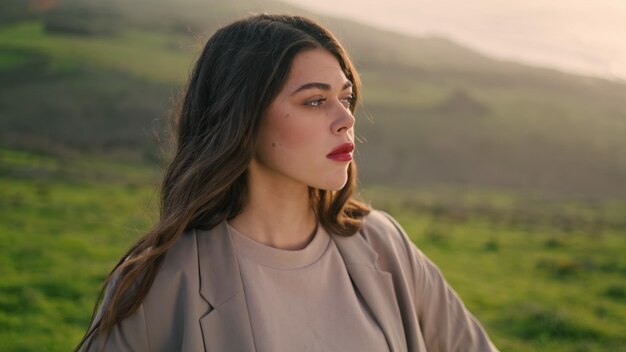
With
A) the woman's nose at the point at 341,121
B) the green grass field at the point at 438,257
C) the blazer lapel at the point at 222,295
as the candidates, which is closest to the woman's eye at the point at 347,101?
the woman's nose at the point at 341,121

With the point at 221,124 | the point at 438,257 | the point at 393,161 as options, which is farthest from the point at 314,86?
the point at 393,161

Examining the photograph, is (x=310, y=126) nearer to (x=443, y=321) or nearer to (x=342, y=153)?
(x=342, y=153)

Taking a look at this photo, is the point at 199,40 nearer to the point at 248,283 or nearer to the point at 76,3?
the point at 248,283

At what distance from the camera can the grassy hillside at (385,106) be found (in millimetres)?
39344

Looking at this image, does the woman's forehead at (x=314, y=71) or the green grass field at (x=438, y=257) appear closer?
the woman's forehead at (x=314, y=71)

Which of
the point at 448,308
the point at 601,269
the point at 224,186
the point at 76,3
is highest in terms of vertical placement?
the point at 224,186

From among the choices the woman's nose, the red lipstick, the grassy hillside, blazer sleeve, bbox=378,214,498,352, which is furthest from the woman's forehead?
the grassy hillside

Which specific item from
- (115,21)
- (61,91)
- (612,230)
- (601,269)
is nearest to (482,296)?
(601,269)

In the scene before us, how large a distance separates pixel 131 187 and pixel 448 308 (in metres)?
19.0

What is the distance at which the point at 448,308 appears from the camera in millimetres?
3357

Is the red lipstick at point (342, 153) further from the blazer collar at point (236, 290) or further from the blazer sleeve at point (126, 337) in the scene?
the blazer sleeve at point (126, 337)

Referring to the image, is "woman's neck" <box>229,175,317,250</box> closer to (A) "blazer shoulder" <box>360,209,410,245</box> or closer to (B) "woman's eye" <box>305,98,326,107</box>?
(A) "blazer shoulder" <box>360,209,410,245</box>

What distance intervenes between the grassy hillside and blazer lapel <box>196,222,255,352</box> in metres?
29.2

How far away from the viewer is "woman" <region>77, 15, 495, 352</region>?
2.86 metres
